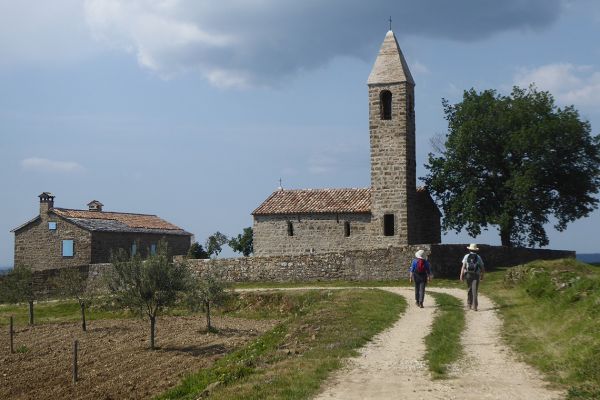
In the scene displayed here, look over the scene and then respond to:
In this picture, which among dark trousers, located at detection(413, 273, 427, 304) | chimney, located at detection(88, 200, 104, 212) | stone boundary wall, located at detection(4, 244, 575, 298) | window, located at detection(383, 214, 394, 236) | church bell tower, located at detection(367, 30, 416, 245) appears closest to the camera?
dark trousers, located at detection(413, 273, 427, 304)

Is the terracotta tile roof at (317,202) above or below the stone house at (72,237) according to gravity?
above

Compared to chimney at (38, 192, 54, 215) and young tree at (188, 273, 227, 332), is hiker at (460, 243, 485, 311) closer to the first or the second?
young tree at (188, 273, 227, 332)

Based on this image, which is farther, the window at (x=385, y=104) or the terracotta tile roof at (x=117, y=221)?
the terracotta tile roof at (x=117, y=221)

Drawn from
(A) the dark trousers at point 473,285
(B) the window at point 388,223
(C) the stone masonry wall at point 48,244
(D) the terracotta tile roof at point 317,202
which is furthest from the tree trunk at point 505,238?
(C) the stone masonry wall at point 48,244

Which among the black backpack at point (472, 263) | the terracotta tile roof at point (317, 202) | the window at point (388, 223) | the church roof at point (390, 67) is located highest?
the church roof at point (390, 67)

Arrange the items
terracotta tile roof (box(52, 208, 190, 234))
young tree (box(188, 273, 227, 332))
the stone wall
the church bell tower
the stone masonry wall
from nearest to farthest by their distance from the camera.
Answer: young tree (box(188, 273, 227, 332))
the church bell tower
the stone masonry wall
the stone wall
terracotta tile roof (box(52, 208, 190, 234))

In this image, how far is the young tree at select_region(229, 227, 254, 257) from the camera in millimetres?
59188

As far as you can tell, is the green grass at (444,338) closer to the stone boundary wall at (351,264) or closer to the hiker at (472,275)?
the hiker at (472,275)

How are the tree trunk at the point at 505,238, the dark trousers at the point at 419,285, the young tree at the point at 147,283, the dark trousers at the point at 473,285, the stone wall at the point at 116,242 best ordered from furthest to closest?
the stone wall at the point at 116,242 → the tree trunk at the point at 505,238 → the young tree at the point at 147,283 → the dark trousers at the point at 419,285 → the dark trousers at the point at 473,285

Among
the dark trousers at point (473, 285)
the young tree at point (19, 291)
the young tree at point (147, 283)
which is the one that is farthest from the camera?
the young tree at point (19, 291)

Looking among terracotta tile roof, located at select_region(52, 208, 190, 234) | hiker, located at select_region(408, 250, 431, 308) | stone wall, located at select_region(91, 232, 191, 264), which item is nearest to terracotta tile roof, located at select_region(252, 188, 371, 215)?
stone wall, located at select_region(91, 232, 191, 264)

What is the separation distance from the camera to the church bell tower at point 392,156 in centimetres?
4241

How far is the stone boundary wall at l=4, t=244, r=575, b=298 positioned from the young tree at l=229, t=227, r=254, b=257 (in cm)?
1858

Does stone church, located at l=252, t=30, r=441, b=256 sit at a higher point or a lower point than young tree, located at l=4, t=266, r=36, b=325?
higher
